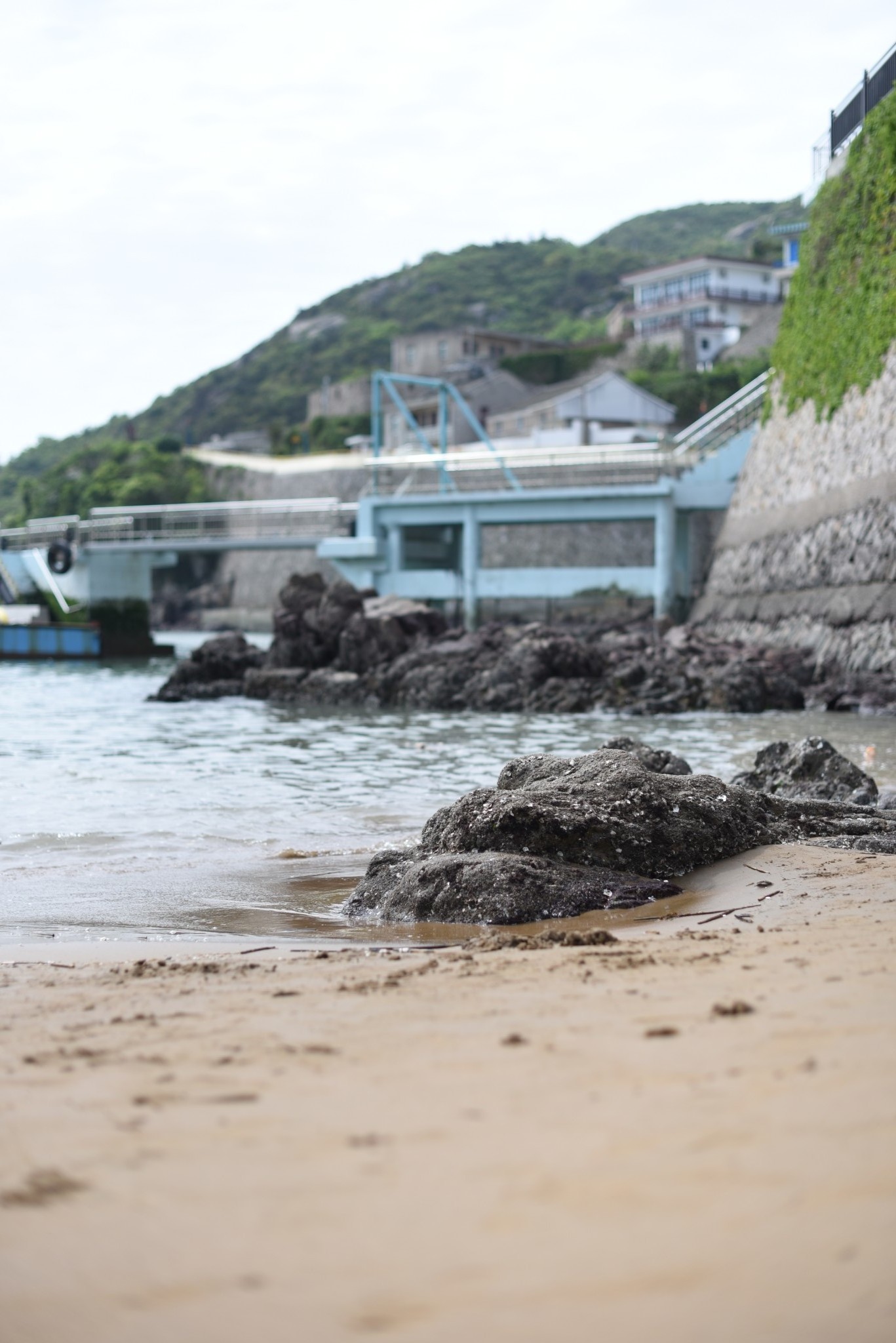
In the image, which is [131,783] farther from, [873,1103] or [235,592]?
[235,592]

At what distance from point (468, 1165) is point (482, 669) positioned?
24.1 m

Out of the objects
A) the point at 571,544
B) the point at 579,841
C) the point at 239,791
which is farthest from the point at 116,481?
the point at 579,841

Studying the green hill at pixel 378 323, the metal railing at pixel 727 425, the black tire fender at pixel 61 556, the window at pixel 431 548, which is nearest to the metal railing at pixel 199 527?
the black tire fender at pixel 61 556

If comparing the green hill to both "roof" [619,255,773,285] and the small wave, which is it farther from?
the small wave

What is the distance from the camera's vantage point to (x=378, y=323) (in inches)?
4995

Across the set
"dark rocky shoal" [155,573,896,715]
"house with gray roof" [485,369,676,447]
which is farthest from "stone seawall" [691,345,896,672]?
"house with gray roof" [485,369,676,447]

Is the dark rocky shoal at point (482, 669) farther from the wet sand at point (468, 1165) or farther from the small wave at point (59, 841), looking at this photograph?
the wet sand at point (468, 1165)

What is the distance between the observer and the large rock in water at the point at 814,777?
10.1m

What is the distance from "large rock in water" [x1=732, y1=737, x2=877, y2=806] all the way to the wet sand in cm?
629

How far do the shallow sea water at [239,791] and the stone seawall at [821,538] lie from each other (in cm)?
393

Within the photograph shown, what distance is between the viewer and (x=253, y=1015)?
380 cm

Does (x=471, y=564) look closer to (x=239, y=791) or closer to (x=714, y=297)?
(x=239, y=791)

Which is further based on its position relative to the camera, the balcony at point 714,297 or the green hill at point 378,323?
the green hill at point 378,323

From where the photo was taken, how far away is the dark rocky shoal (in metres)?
23.6
